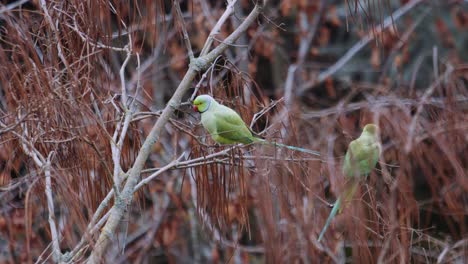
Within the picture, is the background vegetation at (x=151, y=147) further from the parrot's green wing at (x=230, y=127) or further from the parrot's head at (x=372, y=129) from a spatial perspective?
the parrot's green wing at (x=230, y=127)

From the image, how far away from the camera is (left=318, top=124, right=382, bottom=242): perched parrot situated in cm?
200

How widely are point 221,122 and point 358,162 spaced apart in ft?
1.93

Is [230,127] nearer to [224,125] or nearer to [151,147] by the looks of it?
[224,125]

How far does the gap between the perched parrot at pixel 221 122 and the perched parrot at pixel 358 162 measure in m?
0.38

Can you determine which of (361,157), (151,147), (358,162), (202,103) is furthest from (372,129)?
(151,147)

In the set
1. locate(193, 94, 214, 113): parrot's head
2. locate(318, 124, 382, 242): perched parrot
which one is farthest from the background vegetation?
locate(193, 94, 214, 113): parrot's head

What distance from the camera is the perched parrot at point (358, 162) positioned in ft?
6.55

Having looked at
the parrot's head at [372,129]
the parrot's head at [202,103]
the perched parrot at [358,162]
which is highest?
the parrot's head at [202,103]

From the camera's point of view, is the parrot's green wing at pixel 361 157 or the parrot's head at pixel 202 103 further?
the parrot's head at pixel 202 103

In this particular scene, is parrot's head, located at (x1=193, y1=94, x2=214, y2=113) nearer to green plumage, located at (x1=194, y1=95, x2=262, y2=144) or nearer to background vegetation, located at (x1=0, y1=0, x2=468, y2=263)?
green plumage, located at (x1=194, y1=95, x2=262, y2=144)

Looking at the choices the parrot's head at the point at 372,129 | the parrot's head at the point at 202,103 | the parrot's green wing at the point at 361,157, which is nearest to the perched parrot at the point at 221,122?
the parrot's head at the point at 202,103

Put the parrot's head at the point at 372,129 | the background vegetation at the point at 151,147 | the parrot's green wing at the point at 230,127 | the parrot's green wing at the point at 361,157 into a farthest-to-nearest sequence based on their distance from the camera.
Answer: the parrot's head at the point at 372,129 → the parrot's green wing at the point at 230,127 → the parrot's green wing at the point at 361,157 → the background vegetation at the point at 151,147

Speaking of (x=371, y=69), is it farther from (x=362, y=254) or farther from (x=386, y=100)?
(x=362, y=254)

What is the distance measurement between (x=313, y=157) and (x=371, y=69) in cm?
423
